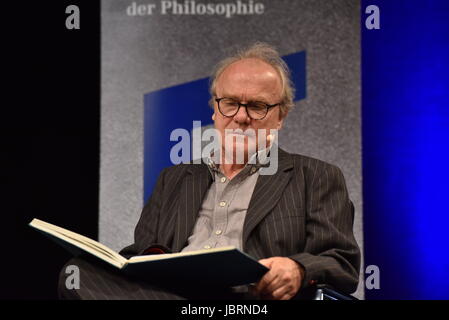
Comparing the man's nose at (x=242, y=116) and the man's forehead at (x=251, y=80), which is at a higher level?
the man's forehead at (x=251, y=80)

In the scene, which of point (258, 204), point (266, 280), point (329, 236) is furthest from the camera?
point (258, 204)

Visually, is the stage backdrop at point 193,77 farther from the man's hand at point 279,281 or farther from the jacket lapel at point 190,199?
the man's hand at point 279,281

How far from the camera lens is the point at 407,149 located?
136 inches

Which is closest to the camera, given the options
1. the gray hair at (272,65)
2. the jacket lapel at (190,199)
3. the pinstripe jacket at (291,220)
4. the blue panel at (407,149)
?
the pinstripe jacket at (291,220)

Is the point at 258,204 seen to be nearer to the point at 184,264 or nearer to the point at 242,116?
the point at 242,116

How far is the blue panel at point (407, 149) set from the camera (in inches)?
134

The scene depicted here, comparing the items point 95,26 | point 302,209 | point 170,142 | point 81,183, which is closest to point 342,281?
point 302,209

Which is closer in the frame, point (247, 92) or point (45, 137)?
point (247, 92)

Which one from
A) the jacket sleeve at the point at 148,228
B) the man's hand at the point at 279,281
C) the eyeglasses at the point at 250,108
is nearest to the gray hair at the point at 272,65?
the eyeglasses at the point at 250,108

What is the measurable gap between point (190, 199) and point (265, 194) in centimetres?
30

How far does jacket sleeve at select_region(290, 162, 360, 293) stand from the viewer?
2.18m

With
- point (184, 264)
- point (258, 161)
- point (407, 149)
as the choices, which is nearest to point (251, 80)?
point (258, 161)
